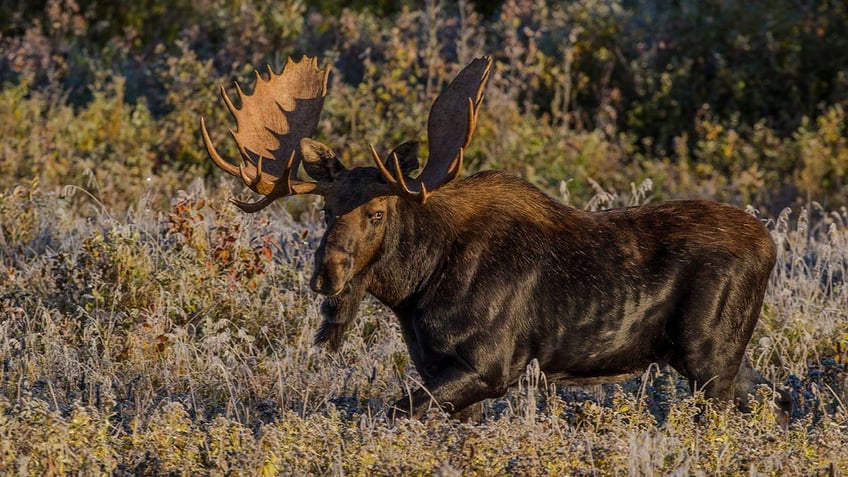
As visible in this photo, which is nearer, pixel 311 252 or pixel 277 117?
pixel 277 117

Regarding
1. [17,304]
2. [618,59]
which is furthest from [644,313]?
[618,59]

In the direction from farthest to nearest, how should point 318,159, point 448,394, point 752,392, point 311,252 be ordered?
point 311,252
point 752,392
point 318,159
point 448,394

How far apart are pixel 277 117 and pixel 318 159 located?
2.11ft

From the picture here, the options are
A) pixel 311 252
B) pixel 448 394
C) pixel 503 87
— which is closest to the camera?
pixel 448 394

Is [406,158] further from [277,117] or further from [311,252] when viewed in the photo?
[311,252]

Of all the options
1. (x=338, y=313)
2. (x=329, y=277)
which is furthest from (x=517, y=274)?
(x=329, y=277)

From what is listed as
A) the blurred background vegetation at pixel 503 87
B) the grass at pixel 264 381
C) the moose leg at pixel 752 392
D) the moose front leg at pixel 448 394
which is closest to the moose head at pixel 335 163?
the moose front leg at pixel 448 394

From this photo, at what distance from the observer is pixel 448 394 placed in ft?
19.9

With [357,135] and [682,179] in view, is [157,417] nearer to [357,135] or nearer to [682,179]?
[357,135]

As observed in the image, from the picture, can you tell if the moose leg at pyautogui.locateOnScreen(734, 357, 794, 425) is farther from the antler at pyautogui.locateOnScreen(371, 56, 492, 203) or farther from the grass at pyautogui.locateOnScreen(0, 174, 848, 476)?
the antler at pyautogui.locateOnScreen(371, 56, 492, 203)

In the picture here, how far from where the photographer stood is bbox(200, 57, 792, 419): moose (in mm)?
6188

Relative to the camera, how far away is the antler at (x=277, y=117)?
661cm

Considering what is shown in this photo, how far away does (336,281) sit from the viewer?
5.87 metres

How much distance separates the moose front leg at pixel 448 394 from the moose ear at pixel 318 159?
1.10 metres
